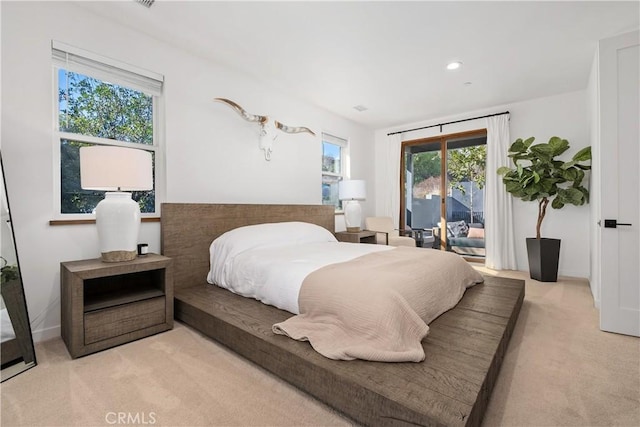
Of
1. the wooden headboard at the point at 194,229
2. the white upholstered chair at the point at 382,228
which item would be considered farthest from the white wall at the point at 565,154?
the wooden headboard at the point at 194,229

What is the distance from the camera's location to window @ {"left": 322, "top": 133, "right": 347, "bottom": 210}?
4785 millimetres

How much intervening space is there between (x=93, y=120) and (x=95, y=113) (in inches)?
2.5

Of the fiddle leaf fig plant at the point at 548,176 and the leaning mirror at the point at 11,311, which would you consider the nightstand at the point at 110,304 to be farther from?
the fiddle leaf fig plant at the point at 548,176

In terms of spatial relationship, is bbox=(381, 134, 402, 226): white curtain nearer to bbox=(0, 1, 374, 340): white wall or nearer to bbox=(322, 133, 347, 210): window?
bbox=(322, 133, 347, 210): window

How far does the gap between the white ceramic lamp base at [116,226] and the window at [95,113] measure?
0.48 meters

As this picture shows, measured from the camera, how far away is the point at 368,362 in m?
1.39

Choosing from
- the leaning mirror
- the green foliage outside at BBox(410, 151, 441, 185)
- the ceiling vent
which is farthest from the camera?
the green foliage outside at BBox(410, 151, 441, 185)

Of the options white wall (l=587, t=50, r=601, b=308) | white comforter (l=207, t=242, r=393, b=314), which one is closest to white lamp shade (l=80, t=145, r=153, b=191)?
white comforter (l=207, t=242, r=393, b=314)

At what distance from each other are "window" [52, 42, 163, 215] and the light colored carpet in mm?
1173

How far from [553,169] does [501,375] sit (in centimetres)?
320

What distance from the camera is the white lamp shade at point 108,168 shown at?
201 centimetres

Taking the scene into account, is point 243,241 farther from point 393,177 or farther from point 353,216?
point 393,177

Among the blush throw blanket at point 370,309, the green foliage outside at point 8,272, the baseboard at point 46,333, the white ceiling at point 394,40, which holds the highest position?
the white ceiling at point 394,40

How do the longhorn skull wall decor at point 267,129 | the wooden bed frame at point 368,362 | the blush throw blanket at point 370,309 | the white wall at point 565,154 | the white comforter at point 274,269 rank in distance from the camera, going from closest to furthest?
the wooden bed frame at point 368,362
the blush throw blanket at point 370,309
the white comforter at point 274,269
the longhorn skull wall decor at point 267,129
the white wall at point 565,154
